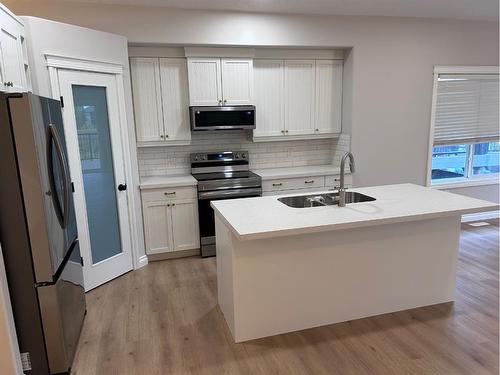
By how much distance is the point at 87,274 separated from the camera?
10.7 ft

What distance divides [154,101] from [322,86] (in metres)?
2.09

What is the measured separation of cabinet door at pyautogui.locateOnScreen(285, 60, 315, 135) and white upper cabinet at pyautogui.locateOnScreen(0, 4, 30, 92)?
2.79 meters

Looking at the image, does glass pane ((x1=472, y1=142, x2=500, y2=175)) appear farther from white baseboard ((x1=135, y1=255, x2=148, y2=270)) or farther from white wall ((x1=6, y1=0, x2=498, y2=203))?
white baseboard ((x1=135, y1=255, x2=148, y2=270))

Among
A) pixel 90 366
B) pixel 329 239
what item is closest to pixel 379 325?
pixel 329 239

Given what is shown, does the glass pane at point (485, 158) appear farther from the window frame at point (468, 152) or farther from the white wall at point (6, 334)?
the white wall at point (6, 334)

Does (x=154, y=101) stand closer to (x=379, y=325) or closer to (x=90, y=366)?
(x=90, y=366)

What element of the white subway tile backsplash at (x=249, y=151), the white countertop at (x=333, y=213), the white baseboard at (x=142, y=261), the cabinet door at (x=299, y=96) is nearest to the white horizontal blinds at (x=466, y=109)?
the white subway tile backsplash at (x=249, y=151)

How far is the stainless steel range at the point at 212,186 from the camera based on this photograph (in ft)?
13.1

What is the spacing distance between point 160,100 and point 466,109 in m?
4.18

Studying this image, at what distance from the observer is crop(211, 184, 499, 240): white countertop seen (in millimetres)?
2229

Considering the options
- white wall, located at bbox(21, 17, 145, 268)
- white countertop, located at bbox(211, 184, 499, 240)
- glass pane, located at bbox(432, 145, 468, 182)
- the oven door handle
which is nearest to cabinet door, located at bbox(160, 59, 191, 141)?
white wall, located at bbox(21, 17, 145, 268)

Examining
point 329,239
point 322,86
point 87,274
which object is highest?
point 322,86

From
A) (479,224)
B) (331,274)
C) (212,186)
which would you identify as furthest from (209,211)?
(479,224)

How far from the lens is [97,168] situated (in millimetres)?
3350
